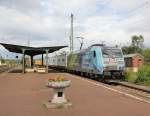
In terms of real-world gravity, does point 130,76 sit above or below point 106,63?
below

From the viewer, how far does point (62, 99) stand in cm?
1316

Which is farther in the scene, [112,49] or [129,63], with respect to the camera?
[129,63]

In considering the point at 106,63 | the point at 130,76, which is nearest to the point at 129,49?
the point at 106,63

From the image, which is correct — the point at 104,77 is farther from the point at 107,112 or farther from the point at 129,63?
the point at 129,63

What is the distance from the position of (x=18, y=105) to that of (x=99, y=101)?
10.6ft

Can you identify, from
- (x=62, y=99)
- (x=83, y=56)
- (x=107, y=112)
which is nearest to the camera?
(x=107, y=112)

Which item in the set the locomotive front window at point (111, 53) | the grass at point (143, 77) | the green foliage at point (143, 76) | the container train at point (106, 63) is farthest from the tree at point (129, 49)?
Result: the green foliage at point (143, 76)

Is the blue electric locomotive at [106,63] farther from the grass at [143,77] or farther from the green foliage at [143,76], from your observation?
the green foliage at [143,76]

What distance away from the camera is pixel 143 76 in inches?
980

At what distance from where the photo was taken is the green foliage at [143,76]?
2466 cm

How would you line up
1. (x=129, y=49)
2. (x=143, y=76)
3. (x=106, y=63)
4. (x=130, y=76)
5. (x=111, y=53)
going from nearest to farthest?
(x=143, y=76) → (x=130, y=76) → (x=106, y=63) → (x=111, y=53) → (x=129, y=49)

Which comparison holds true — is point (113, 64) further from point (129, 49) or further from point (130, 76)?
point (129, 49)

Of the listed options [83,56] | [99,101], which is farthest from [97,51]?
[99,101]

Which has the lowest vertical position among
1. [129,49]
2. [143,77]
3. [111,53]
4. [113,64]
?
[143,77]
